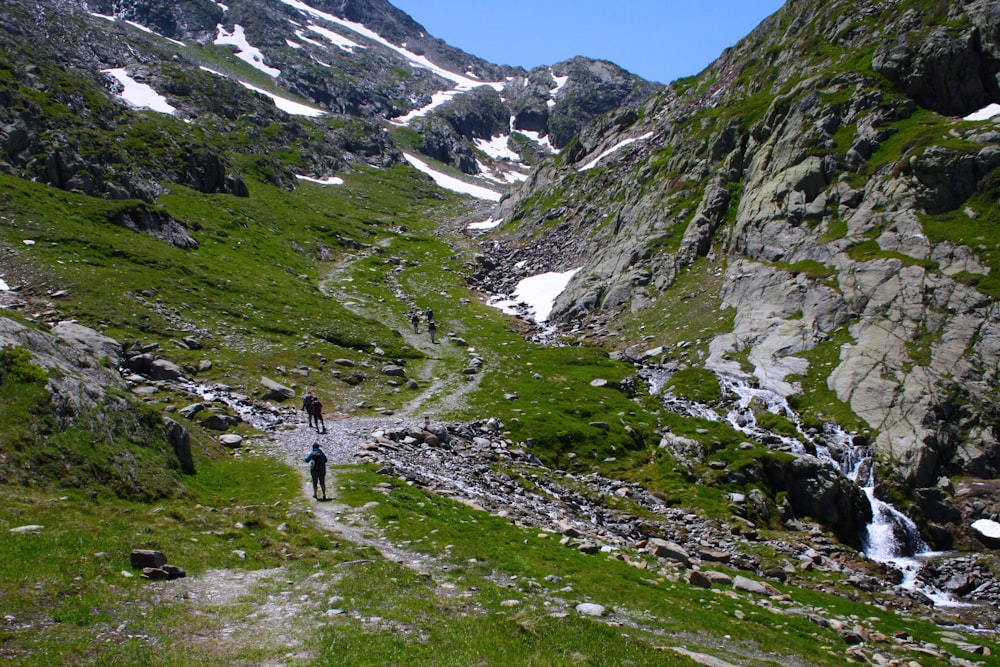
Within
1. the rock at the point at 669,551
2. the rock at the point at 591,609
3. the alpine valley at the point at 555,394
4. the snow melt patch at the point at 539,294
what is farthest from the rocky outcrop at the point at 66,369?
the snow melt patch at the point at 539,294

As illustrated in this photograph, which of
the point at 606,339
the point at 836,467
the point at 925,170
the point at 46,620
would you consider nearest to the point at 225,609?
the point at 46,620

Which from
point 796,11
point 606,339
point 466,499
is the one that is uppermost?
point 796,11

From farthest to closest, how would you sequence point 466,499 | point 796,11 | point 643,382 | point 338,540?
1. point 796,11
2. point 643,382
3. point 466,499
4. point 338,540

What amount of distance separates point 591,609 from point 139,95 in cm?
18619

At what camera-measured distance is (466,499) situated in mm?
28094

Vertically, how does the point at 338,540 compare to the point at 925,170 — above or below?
below

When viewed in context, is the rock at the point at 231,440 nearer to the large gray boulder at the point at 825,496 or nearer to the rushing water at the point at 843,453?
the large gray boulder at the point at 825,496

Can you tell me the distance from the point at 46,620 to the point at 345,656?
5664 millimetres

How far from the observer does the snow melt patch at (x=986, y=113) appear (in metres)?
59.1

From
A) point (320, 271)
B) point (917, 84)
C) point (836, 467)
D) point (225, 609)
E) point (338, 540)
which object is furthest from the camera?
point (320, 271)

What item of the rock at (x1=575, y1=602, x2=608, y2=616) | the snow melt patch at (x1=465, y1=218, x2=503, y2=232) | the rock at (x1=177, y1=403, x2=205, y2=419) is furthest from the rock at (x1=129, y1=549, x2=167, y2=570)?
the snow melt patch at (x1=465, y1=218, x2=503, y2=232)

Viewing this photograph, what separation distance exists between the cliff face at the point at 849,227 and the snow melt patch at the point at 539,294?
3448 millimetres

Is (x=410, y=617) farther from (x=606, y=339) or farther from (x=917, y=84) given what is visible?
(x=917, y=84)

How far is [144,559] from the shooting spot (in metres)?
14.2
